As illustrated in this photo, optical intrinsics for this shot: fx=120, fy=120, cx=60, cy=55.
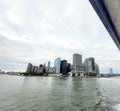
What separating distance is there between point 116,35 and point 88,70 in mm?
189538

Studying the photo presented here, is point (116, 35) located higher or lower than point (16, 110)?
higher

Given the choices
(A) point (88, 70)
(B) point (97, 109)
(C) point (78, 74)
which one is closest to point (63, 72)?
(C) point (78, 74)

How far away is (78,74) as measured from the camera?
17438cm

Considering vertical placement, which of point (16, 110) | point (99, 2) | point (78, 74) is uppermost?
point (78, 74)

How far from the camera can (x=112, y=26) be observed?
16.6 feet

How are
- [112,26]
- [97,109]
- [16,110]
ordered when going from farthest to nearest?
[97,109]
[16,110]
[112,26]

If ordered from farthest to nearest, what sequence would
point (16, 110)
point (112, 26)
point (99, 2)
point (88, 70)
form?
point (88, 70)
point (16, 110)
point (112, 26)
point (99, 2)

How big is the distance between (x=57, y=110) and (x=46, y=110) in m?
0.95

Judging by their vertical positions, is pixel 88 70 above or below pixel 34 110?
above

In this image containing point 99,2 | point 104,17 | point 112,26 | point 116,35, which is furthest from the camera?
point 116,35

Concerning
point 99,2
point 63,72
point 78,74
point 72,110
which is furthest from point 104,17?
point 63,72

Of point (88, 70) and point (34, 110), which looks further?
point (88, 70)

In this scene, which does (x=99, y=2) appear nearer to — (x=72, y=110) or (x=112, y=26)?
(x=112, y=26)

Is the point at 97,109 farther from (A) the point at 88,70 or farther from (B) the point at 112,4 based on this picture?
(A) the point at 88,70
